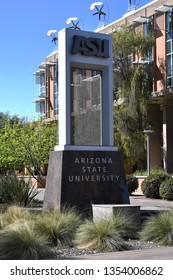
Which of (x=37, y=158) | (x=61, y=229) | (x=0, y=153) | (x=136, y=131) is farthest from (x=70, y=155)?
(x=136, y=131)

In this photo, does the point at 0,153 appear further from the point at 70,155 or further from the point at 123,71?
the point at 70,155

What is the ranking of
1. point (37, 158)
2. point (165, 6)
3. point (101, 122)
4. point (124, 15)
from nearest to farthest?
point (101, 122) → point (37, 158) → point (165, 6) → point (124, 15)

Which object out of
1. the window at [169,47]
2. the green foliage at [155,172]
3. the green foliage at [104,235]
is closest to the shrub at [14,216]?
the green foliage at [104,235]

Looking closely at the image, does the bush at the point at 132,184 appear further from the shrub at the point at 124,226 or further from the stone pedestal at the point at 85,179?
the shrub at the point at 124,226

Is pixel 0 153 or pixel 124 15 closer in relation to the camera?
pixel 0 153

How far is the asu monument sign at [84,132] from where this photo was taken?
50.6 ft

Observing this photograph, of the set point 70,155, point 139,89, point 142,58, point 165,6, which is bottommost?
point 70,155

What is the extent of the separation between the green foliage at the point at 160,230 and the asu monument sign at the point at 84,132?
4.03m

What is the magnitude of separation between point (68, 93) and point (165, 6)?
25.7 meters

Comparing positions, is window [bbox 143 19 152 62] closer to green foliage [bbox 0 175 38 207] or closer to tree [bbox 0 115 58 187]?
tree [bbox 0 115 58 187]

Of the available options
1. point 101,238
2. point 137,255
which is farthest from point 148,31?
point 137,255

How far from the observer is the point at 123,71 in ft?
136
